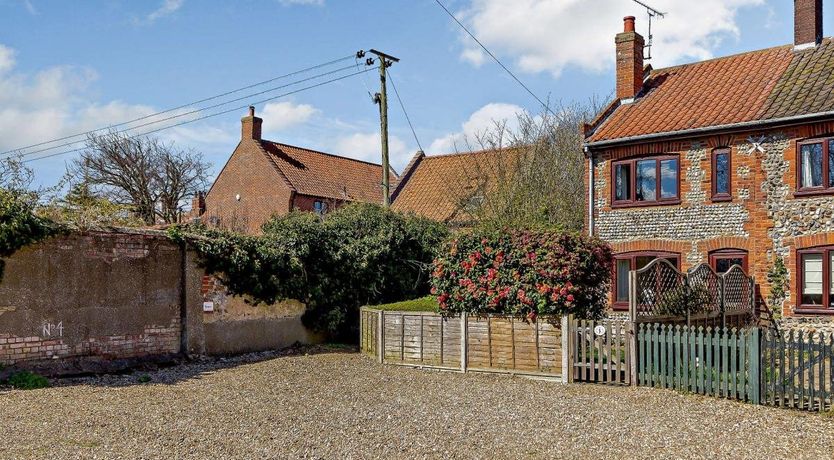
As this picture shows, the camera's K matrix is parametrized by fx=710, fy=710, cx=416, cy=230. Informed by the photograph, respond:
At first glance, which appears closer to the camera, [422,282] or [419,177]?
[422,282]

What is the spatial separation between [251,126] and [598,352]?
28.2 meters

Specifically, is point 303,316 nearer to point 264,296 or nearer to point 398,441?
point 264,296

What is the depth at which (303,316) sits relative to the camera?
19.4 metres

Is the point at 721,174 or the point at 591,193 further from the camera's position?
the point at 591,193

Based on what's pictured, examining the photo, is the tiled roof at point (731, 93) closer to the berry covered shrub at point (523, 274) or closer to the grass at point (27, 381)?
the berry covered shrub at point (523, 274)

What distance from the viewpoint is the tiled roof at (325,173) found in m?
37.8

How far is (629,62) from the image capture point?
22703mm

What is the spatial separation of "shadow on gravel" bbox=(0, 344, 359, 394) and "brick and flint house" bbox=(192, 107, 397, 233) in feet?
58.2

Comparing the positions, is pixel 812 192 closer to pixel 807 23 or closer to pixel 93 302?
pixel 807 23

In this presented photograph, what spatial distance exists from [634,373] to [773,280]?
7.97m

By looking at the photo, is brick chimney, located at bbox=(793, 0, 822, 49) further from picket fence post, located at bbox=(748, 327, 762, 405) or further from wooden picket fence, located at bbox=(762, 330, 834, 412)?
picket fence post, located at bbox=(748, 327, 762, 405)

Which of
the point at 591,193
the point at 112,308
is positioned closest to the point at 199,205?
the point at 591,193

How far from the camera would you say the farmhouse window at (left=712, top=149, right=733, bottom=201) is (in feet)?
63.2

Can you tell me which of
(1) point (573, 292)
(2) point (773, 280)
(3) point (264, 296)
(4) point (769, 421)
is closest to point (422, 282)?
(3) point (264, 296)
